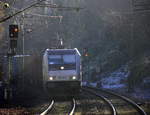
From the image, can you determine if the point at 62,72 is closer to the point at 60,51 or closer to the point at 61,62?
the point at 61,62

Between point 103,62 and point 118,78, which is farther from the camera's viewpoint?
point 103,62

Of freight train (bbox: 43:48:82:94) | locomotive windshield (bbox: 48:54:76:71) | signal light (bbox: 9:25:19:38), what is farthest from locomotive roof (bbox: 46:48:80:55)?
signal light (bbox: 9:25:19:38)

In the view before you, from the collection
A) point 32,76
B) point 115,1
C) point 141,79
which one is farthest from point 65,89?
point 115,1

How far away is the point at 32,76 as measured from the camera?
103 ft

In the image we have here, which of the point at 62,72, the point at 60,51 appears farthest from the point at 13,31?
the point at 62,72

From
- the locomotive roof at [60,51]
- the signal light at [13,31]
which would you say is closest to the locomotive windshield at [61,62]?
the locomotive roof at [60,51]

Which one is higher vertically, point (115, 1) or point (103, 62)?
point (115, 1)

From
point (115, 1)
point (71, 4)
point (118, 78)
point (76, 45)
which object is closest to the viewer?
point (118, 78)

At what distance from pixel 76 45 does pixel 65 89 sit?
38.7 meters

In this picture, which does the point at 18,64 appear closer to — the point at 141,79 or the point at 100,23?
the point at 141,79

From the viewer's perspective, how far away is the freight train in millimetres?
23203

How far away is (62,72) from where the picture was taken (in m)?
23.3

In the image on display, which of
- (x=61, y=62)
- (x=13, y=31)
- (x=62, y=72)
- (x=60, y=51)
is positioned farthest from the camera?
(x=60, y=51)

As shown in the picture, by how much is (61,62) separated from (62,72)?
2.40 feet
